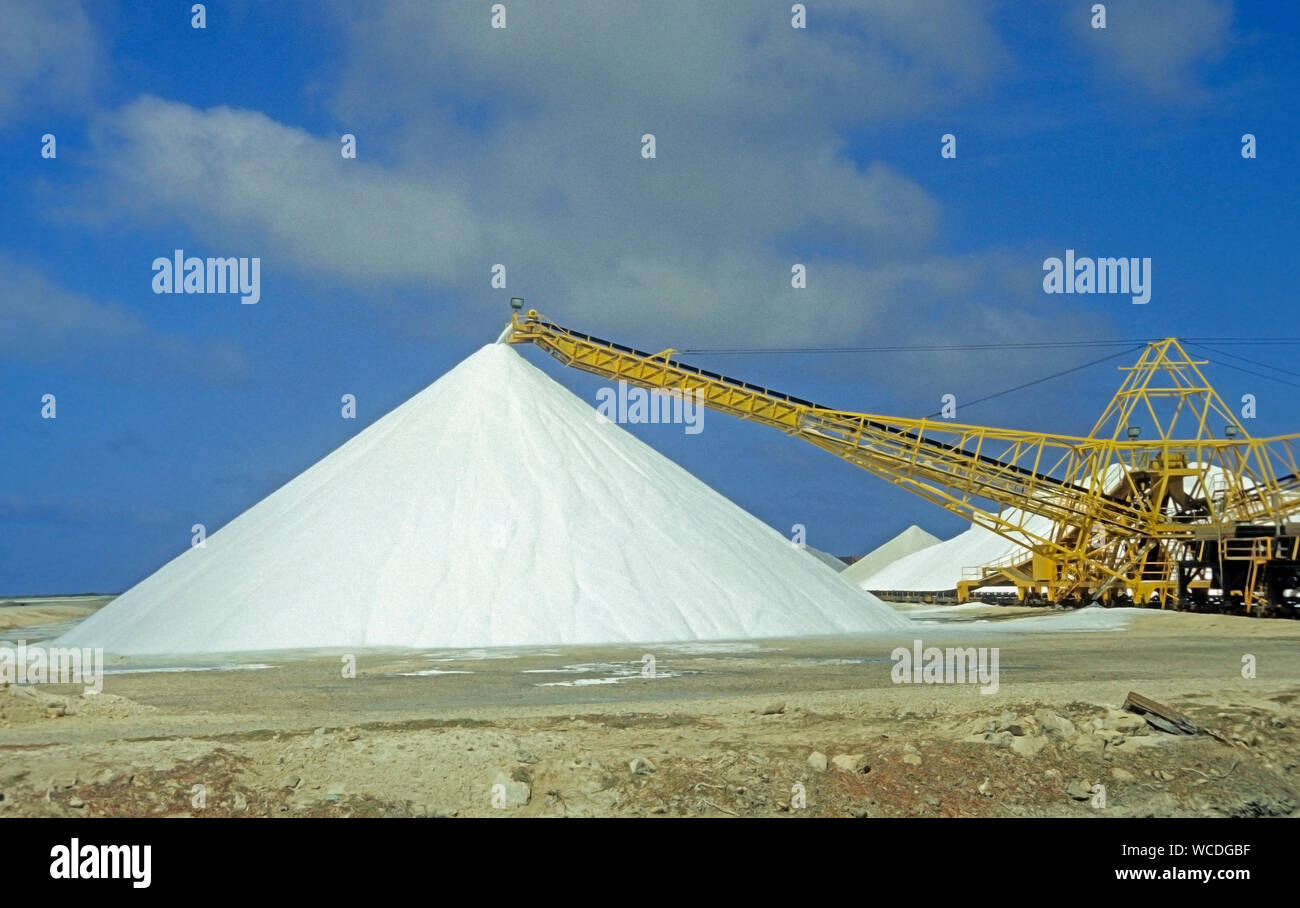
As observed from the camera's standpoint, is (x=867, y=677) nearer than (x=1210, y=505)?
Yes

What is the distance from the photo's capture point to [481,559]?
2325cm

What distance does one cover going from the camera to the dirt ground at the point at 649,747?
8.47m

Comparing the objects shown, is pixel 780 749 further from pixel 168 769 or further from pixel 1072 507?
pixel 1072 507

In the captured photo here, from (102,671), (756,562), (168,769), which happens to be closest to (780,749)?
(168,769)

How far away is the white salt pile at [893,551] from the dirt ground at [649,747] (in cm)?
7241

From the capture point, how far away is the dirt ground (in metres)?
8.47

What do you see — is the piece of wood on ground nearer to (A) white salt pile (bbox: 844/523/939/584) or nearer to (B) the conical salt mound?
(B) the conical salt mound

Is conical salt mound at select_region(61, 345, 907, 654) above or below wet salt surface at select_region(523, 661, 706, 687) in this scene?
above

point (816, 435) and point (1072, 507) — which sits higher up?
point (816, 435)

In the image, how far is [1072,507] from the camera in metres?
36.2

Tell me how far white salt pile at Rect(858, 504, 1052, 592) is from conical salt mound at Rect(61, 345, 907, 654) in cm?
3504

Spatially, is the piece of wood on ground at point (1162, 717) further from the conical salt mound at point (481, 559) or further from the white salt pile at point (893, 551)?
the white salt pile at point (893, 551)

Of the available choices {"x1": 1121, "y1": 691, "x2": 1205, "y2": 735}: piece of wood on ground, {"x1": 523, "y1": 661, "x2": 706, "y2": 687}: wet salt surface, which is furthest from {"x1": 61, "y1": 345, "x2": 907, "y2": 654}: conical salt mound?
{"x1": 1121, "y1": 691, "x2": 1205, "y2": 735}: piece of wood on ground
